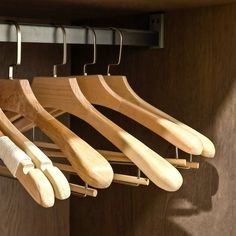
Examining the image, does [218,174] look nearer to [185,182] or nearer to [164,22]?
[185,182]

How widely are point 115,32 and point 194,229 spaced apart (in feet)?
1.28

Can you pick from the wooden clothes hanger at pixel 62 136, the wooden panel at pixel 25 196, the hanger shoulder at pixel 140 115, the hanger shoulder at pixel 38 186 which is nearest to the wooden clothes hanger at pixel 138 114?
the hanger shoulder at pixel 140 115

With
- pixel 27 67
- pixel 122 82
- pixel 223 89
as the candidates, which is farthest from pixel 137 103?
pixel 27 67

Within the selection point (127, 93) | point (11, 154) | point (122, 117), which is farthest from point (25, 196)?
point (11, 154)

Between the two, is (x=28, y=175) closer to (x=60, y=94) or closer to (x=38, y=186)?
(x=38, y=186)

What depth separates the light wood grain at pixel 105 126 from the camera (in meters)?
0.70

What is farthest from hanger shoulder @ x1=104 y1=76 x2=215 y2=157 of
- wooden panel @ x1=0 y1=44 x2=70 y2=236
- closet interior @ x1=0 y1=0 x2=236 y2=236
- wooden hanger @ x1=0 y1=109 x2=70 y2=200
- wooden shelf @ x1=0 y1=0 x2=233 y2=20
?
wooden panel @ x1=0 y1=44 x2=70 y2=236

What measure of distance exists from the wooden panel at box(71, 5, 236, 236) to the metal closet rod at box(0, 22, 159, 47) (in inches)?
2.2

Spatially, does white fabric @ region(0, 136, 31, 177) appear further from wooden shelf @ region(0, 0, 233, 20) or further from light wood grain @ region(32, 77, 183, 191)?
wooden shelf @ region(0, 0, 233, 20)

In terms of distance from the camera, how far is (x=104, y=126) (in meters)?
0.77

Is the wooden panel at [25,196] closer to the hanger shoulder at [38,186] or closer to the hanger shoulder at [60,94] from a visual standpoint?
the hanger shoulder at [60,94]

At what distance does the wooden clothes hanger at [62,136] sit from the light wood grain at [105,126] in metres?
0.06

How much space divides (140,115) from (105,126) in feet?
0.22

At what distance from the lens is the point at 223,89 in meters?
0.92
